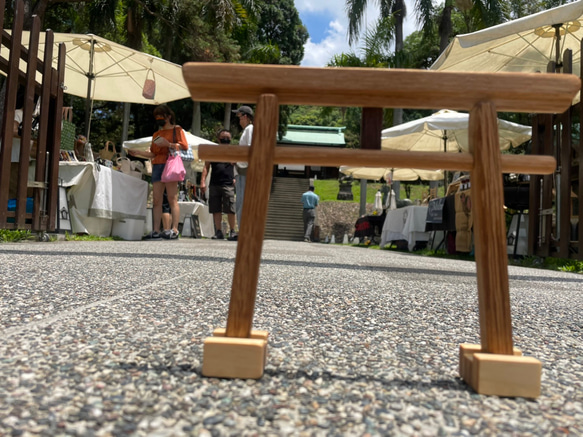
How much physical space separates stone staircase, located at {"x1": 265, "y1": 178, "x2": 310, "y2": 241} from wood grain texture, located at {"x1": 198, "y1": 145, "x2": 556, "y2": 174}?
43.2 feet

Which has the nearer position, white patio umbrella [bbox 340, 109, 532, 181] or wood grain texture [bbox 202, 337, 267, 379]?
wood grain texture [bbox 202, 337, 267, 379]

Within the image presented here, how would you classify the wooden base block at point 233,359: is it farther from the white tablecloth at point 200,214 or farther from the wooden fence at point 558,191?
the white tablecloth at point 200,214

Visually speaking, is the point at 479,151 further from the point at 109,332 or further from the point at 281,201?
the point at 281,201

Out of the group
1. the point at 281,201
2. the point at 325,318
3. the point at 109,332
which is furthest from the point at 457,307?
the point at 281,201

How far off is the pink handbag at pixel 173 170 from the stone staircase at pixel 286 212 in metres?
9.09

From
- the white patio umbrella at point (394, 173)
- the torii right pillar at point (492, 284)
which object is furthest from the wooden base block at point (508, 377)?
the white patio umbrella at point (394, 173)

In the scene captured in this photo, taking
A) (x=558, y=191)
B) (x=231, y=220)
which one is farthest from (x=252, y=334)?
(x=231, y=220)

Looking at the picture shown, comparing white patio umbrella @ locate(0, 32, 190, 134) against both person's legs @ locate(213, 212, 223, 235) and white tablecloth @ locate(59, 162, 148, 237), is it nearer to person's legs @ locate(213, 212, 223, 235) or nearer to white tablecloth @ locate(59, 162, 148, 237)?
white tablecloth @ locate(59, 162, 148, 237)

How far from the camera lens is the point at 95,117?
67.5 feet

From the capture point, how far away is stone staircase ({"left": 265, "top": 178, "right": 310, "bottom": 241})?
1678 centimetres

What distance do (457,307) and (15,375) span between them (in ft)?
5.61

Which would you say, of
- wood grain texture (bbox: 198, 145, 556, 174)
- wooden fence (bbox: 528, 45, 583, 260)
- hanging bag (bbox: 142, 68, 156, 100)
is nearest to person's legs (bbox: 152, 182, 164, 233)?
hanging bag (bbox: 142, 68, 156, 100)

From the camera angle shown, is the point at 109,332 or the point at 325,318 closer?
the point at 109,332

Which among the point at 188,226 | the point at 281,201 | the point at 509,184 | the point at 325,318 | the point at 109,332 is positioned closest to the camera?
the point at 109,332
